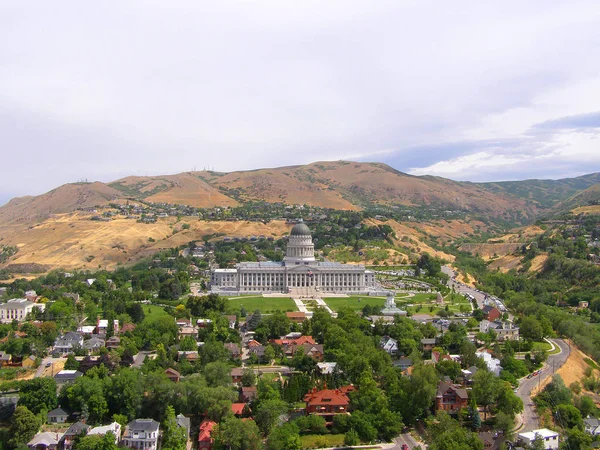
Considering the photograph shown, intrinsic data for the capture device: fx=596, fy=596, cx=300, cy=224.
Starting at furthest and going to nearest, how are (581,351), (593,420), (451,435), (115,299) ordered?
(115,299) < (581,351) < (593,420) < (451,435)

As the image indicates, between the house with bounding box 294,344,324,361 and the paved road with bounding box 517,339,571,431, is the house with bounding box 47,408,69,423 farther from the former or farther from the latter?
the paved road with bounding box 517,339,571,431

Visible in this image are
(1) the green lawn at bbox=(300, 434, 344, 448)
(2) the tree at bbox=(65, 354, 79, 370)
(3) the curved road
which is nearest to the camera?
(1) the green lawn at bbox=(300, 434, 344, 448)

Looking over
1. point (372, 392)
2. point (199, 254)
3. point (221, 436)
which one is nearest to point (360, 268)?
point (199, 254)

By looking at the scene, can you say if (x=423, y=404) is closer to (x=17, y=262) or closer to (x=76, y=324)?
(x=76, y=324)

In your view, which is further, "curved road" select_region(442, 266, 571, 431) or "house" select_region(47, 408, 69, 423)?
"curved road" select_region(442, 266, 571, 431)

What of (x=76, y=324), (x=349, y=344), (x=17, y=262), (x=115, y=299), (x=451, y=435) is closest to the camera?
(x=451, y=435)

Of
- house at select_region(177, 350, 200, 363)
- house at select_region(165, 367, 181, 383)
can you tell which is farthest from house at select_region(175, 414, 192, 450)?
house at select_region(177, 350, 200, 363)

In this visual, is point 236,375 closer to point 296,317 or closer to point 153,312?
point 296,317
